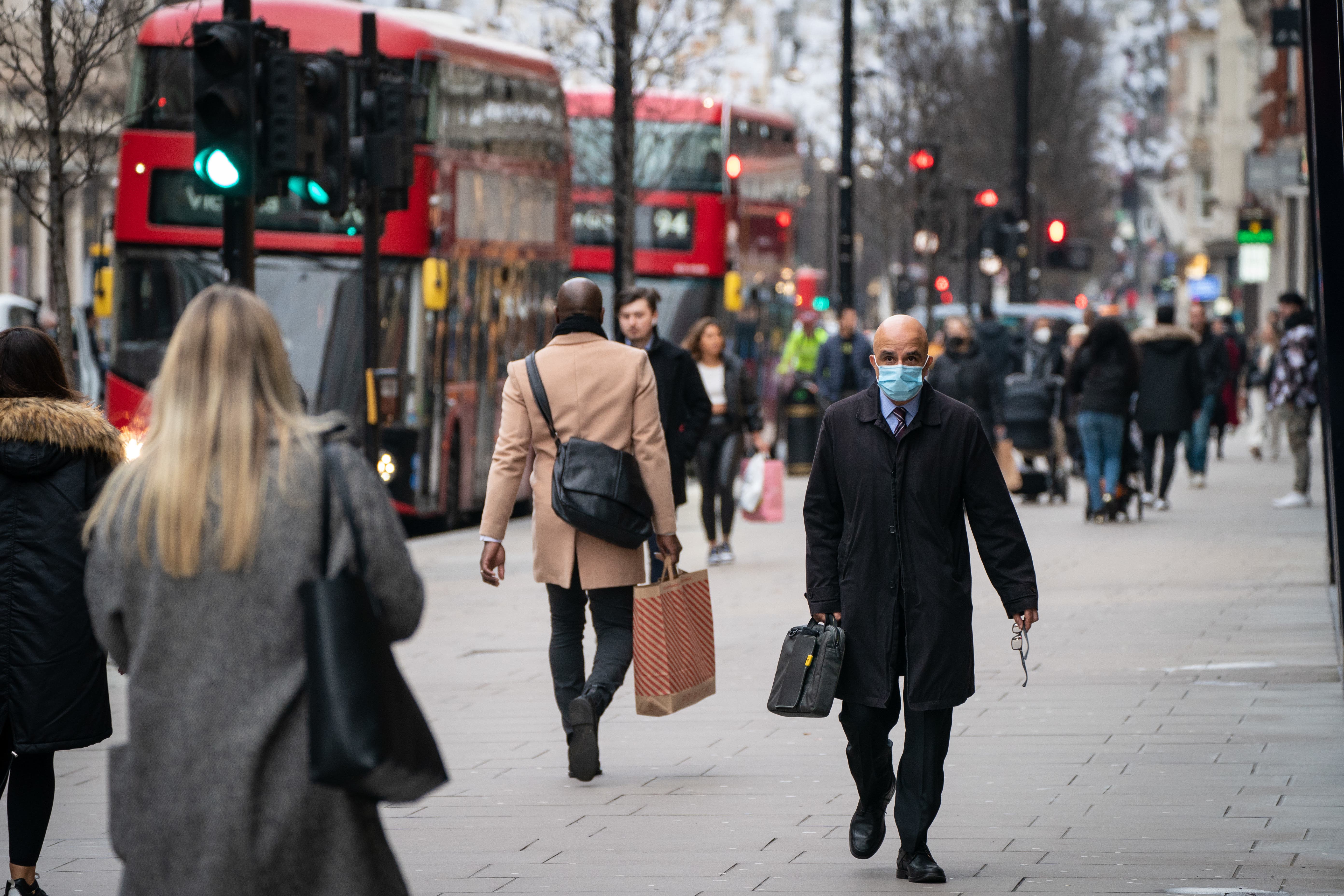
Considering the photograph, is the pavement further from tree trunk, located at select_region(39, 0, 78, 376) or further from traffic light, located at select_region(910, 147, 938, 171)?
traffic light, located at select_region(910, 147, 938, 171)

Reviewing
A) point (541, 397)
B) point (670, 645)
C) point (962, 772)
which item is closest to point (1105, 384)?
point (962, 772)

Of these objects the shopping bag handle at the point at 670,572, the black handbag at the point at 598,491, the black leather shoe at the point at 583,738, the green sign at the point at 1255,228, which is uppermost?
the green sign at the point at 1255,228

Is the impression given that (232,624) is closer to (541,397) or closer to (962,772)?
(541,397)

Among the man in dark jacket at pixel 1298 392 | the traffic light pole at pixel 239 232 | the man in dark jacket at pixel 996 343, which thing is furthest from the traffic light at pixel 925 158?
the traffic light pole at pixel 239 232

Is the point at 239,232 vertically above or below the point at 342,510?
above

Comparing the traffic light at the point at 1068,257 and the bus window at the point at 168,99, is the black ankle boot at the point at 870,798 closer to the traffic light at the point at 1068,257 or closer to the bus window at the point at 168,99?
the bus window at the point at 168,99

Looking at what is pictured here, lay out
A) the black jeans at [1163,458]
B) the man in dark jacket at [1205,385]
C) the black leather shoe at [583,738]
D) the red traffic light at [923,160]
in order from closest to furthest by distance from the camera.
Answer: the black leather shoe at [583,738] < the black jeans at [1163,458] < the man in dark jacket at [1205,385] < the red traffic light at [923,160]

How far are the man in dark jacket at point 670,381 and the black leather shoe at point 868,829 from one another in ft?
11.9

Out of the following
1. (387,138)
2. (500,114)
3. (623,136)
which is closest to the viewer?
(387,138)

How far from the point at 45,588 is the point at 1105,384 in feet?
41.9

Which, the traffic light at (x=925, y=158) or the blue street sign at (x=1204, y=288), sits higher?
the traffic light at (x=925, y=158)

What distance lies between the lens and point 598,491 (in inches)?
291

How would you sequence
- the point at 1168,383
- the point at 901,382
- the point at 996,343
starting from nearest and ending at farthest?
the point at 901,382, the point at 1168,383, the point at 996,343

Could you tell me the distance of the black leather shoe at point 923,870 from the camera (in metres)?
5.87
